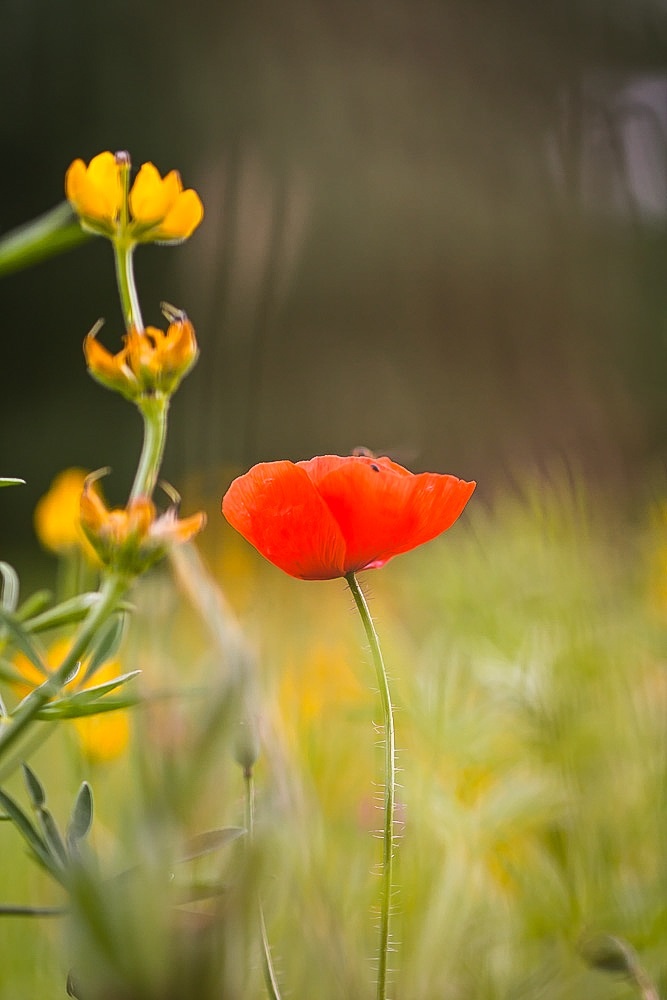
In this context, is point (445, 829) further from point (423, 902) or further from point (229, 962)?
point (229, 962)

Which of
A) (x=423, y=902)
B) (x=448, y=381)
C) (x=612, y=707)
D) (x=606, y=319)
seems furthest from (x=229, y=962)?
(x=448, y=381)

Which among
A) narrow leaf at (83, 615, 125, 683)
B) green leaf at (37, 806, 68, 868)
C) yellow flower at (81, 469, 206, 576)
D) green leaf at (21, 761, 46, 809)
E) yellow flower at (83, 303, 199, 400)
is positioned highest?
yellow flower at (83, 303, 199, 400)

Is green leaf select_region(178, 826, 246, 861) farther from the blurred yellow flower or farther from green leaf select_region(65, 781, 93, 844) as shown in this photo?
the blurred yellow flower

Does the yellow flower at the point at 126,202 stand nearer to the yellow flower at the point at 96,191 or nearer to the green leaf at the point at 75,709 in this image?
A: the yellow flower at the point at 96,191

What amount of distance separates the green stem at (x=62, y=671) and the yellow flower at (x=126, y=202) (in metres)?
0.10

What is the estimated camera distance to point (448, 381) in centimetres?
167

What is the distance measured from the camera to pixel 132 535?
0.63 feet

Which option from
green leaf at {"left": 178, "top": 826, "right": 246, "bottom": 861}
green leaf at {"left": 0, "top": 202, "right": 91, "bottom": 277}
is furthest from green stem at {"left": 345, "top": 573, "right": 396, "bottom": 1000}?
green leaf at {"left": 0, "top": 202, "right": 91, "bottom": 277}

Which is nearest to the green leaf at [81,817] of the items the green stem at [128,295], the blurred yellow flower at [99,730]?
the green stem at [128,295]

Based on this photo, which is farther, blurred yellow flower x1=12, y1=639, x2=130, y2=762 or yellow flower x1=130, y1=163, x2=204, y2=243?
blurred yellow flower x1=12, y1=639, x2=130, y2=762

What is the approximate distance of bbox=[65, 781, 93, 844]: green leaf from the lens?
19 cm

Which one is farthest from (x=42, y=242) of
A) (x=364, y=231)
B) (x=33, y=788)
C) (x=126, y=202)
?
(x=364, y=231)

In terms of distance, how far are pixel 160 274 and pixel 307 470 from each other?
177 centimetres

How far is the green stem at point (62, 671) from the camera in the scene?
0.60 feet
